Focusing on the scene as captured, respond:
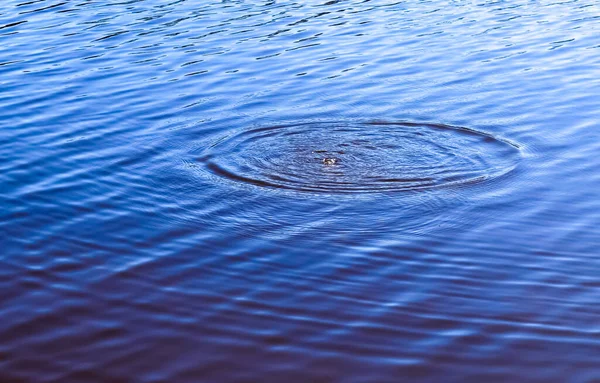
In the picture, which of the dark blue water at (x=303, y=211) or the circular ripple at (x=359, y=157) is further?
the circular ripple at (x=359, y=157)

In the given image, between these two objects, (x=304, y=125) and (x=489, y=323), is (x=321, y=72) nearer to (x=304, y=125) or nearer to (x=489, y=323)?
(x=304, y=125)

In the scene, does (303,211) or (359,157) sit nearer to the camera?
(303,211)

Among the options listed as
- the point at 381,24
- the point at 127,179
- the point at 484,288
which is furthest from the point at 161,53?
the point at 484,288

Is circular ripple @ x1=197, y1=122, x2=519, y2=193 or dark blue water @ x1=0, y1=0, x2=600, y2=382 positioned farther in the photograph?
circular ripple @ x1=197, y1=122, x2=519, y2=193
